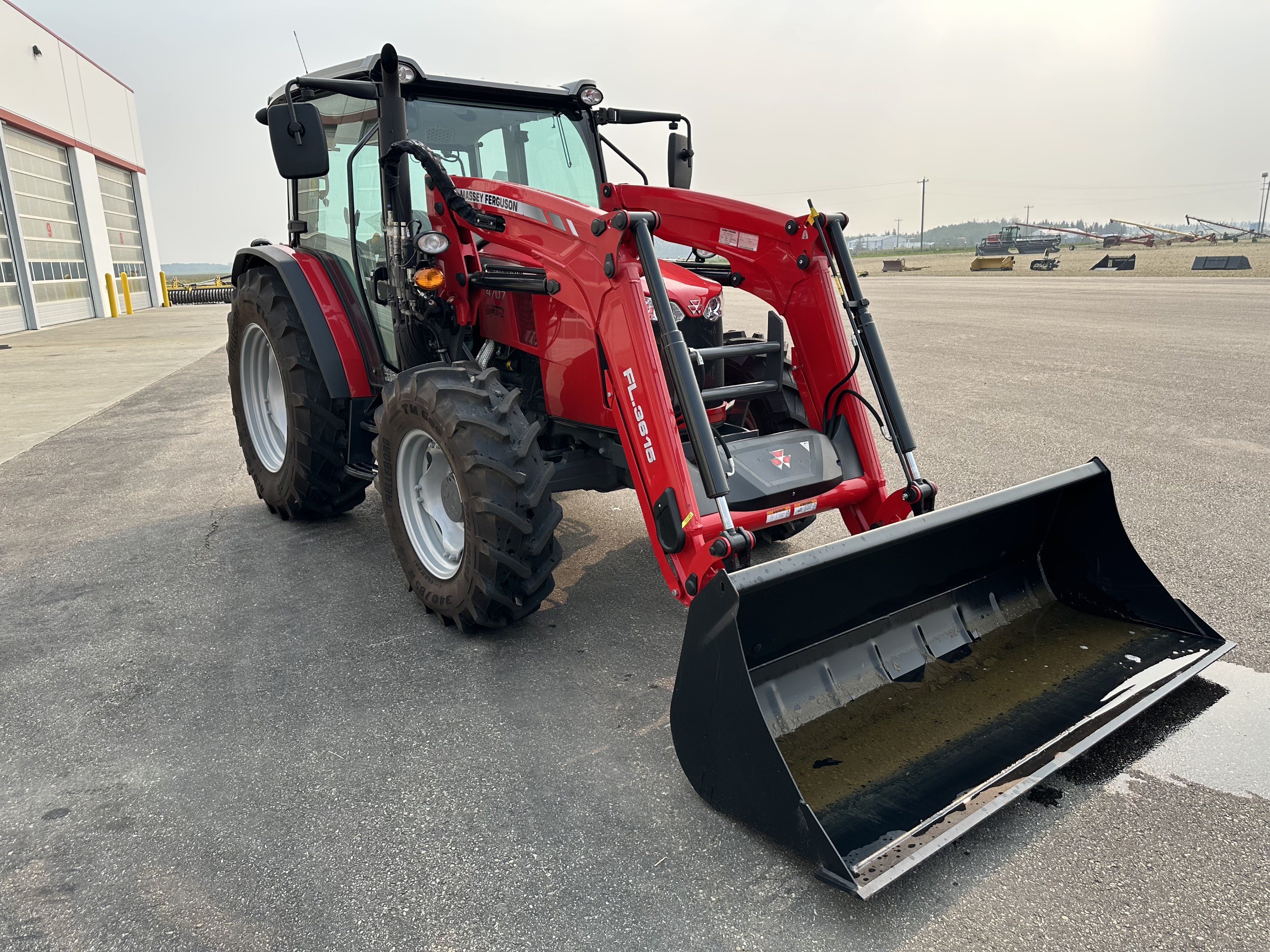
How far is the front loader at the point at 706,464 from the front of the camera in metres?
2.53

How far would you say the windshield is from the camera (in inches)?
166

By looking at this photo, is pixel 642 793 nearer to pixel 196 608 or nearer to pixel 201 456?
pixel 196 608

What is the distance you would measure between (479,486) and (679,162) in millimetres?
2431

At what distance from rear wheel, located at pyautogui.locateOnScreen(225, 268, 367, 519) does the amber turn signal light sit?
1170 millimetres

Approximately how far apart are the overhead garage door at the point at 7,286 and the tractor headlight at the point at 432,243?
18.3 meters

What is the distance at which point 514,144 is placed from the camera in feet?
14.6

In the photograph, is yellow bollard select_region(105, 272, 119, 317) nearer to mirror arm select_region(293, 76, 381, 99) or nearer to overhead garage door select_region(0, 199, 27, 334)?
overhead garage door select_region(0, 199, 27, 334)

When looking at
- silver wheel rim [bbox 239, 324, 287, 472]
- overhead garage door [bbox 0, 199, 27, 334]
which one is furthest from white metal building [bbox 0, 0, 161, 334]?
silver wheel rim [bbox 239, 324, 287, 472]

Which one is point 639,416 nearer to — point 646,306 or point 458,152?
point 646,306

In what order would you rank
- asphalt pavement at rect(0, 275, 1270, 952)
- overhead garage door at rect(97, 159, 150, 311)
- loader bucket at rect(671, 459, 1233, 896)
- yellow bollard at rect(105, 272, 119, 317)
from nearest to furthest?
asphalt pavement at rect(0, 275, 1270, 952) < loader bucket at rect(671, 459, 1233, 896) < yellow bollard at rect(105, 272, 119, 317) < overhead garage door at rect(97, 159, 150, 311)

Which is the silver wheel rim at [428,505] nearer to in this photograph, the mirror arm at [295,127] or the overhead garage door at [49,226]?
the mirror arm at [295,127]

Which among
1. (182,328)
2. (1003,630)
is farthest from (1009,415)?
(182,328)

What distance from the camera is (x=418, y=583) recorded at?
3842 millimetres

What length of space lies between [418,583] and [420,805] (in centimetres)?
135
